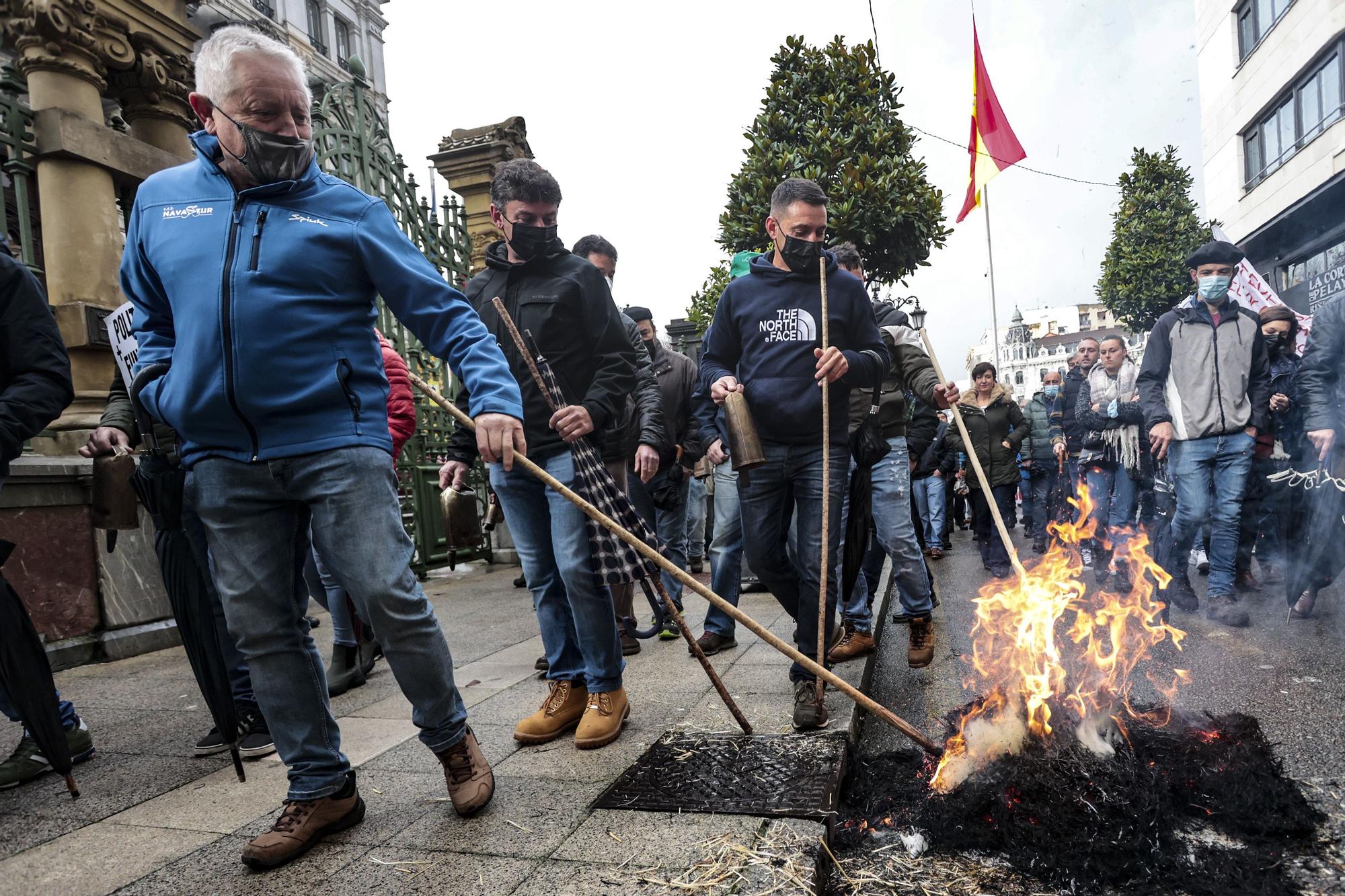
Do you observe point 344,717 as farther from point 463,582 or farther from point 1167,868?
point 463,582

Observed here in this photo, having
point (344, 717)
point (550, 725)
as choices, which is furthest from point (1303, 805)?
point (344, 717)

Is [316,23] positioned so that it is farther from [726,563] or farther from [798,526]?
[798,526]

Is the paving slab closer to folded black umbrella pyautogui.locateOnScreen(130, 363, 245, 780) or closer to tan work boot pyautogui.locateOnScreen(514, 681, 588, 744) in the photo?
folded black umbrella pyautogui.locateOnScreen(130, 363, 245, 780)

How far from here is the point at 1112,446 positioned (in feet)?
25.8

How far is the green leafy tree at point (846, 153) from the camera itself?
660 inches

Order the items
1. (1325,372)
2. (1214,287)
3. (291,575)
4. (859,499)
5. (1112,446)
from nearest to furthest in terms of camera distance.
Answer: (291,575), (859,499), (1325,372), (1214,287), (1112,446)

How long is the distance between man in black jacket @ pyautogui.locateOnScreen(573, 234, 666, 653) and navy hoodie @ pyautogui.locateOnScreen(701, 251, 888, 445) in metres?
0.46

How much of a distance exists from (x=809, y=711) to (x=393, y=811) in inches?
58.7

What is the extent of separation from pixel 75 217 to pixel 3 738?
12.8 feet

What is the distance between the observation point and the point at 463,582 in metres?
8.90

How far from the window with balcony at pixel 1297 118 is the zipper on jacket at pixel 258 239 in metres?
21.1

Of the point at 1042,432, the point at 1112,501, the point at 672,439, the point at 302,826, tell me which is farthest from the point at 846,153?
the point at 302,826

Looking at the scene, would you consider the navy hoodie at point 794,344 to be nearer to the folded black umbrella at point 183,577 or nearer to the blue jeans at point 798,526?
the blue jeans at point 798,526

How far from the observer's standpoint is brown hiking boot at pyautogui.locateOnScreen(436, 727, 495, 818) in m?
2.62
